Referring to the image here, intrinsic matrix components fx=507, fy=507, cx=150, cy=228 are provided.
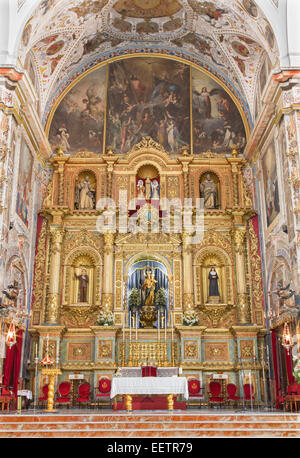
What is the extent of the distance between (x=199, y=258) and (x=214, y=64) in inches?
305

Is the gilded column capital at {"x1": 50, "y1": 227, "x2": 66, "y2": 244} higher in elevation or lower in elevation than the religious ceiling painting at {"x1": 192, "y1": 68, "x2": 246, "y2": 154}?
lower

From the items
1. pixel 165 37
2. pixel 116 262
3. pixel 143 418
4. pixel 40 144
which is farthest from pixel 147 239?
pixel 143 418

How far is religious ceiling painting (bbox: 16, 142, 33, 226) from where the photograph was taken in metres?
16.2

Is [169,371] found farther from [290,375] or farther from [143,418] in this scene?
[143,418]

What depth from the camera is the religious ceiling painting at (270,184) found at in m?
16.2

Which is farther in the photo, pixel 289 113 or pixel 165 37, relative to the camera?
pixel 165 37

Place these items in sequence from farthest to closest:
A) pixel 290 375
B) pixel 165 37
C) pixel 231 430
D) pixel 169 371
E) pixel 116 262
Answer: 1. pixel 165 37
2. pixel 116 262
3. pixel 169 371
4. pixel 290 375
5. pixel 231 430

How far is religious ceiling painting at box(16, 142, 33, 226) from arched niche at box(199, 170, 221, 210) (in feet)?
21.3

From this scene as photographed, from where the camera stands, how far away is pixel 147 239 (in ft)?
60.6

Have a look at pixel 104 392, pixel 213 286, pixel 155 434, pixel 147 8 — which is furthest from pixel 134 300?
pixel 147 8

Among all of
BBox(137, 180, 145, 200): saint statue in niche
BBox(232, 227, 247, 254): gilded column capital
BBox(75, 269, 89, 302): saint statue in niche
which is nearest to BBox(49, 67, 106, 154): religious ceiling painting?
BBox(137, 180, 145, 200): saint statue in niche

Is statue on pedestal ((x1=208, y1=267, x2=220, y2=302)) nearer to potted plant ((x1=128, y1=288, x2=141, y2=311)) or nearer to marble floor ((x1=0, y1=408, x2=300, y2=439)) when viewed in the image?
potted plant ((x1=128, y1=288, x2=141, y2=311))

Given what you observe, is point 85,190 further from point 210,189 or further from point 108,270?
point 210,189

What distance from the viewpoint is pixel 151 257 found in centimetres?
1848
